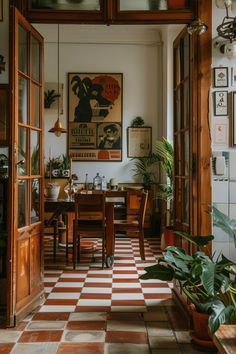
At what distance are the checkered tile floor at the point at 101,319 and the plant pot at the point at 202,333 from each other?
0.07 meters

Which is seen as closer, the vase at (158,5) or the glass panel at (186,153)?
the vase at (158,5)

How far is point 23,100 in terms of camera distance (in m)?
3.36

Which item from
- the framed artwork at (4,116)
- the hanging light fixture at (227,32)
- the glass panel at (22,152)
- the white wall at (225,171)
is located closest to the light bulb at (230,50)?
the hanging light fixture at (227,32)

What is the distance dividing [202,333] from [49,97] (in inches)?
246

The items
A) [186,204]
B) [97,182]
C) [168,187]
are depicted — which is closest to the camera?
[186,204]

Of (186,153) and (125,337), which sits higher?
(186,153)

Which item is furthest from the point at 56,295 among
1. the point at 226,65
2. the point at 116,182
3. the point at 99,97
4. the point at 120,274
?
the point at 99,97

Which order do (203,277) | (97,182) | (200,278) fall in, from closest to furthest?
1. (203,277)
2. (200,278)
3. (97,182)

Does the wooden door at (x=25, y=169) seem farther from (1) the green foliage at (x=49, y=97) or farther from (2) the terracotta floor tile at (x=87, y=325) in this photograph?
(1) the green foliage at (x=49, y=97)

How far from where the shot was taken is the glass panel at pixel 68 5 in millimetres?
3312

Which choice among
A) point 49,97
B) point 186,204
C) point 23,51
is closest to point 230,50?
point 186,204

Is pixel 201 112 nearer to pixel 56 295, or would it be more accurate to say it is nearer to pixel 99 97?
pixel 56 295

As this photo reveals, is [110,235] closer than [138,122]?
Yes

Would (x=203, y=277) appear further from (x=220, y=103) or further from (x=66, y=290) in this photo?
(x=66, y=290)
